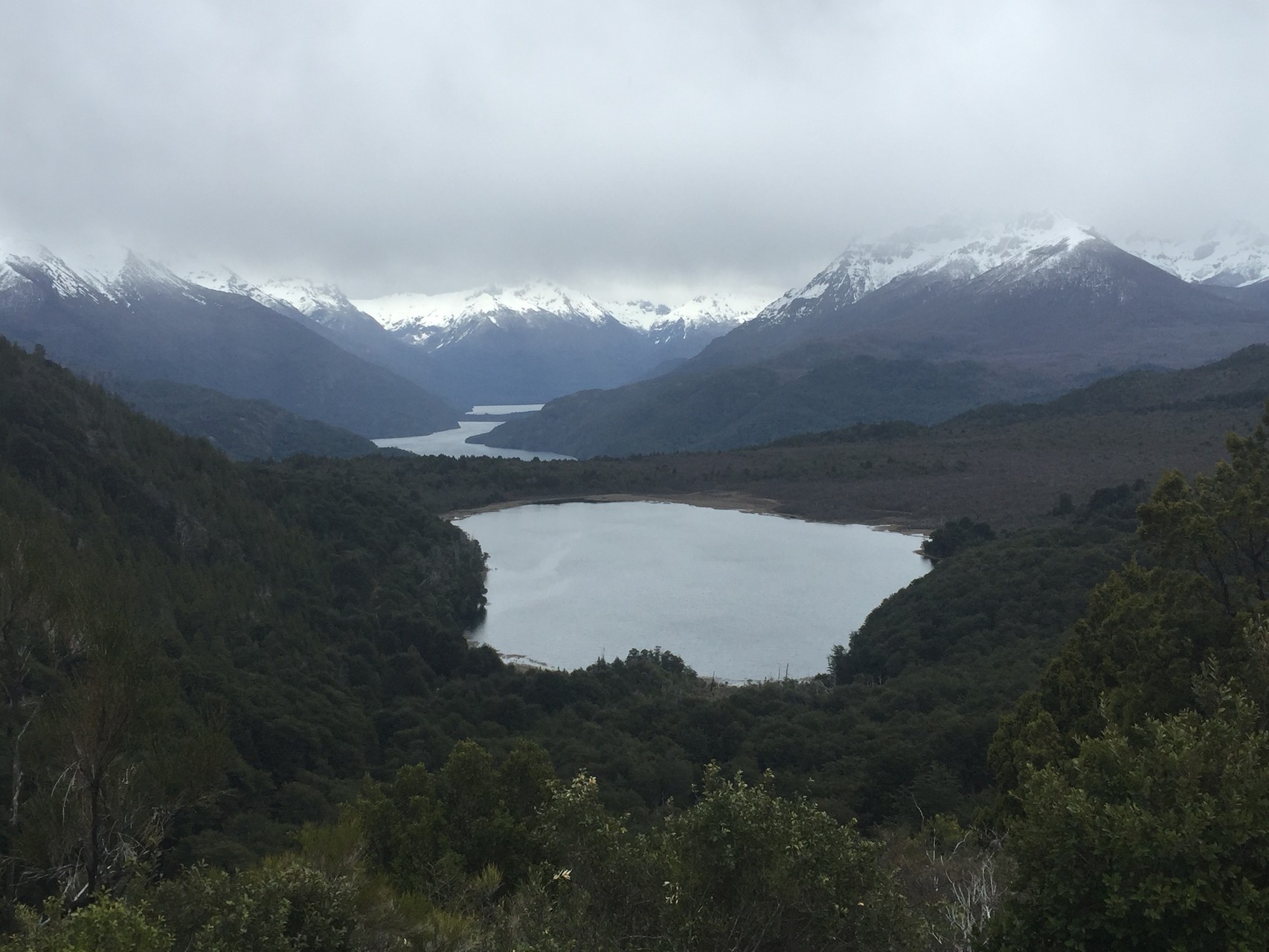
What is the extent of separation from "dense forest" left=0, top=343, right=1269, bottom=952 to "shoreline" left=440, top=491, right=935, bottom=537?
3457 cm

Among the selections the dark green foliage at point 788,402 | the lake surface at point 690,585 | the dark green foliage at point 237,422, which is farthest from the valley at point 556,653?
the dark green foliage at point 788,402

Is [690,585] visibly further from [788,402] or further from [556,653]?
[788,402]

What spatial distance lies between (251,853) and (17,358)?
35581 mm

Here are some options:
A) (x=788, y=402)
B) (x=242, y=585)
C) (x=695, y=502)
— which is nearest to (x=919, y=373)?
(x=788, y=402)

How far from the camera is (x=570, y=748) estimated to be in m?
27.0

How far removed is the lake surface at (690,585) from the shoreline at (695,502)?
2.00 metres

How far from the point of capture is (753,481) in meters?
105

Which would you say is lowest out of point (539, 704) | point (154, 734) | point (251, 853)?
point (539, 704)

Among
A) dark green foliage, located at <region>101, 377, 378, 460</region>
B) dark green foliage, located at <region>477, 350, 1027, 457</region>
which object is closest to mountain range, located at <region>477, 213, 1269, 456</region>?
dark green foliage, located at <region>477, 350, 1027, 457</region>

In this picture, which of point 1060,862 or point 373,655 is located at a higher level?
point 1060,862

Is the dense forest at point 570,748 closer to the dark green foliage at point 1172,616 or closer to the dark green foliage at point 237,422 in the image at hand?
the dark green foliage at point 1172,616

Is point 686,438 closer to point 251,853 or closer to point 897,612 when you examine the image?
point 897,612

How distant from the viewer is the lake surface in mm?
49625

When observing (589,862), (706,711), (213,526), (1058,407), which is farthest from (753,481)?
(589,862)
